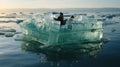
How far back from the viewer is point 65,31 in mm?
17984

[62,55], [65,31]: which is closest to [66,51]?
[62,55]

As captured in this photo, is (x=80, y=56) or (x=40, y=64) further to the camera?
(x=80, y=56)

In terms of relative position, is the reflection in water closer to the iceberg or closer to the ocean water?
the ocean water

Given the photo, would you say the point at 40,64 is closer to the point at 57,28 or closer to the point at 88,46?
the point at 57,28

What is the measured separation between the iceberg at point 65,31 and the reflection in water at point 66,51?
0.51 meters

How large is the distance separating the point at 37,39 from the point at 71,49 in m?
4.11

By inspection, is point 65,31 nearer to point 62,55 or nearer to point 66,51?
point 66,51

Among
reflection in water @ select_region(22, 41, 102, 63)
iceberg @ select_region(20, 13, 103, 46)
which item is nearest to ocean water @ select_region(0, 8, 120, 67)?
reflection in water @ select_region(22, 41, 102, 63)

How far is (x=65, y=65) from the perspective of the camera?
1399cm

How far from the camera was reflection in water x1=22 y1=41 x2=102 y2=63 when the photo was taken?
1535 centimetres

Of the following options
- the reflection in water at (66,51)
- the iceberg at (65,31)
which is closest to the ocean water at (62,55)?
the reflection in water at (66,51)

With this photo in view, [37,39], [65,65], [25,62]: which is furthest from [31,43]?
[65,65]

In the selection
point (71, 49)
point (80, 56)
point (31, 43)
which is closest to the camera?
point (80, 56)

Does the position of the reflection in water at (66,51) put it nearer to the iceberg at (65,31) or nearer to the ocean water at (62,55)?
the ocean water at (62,55)
